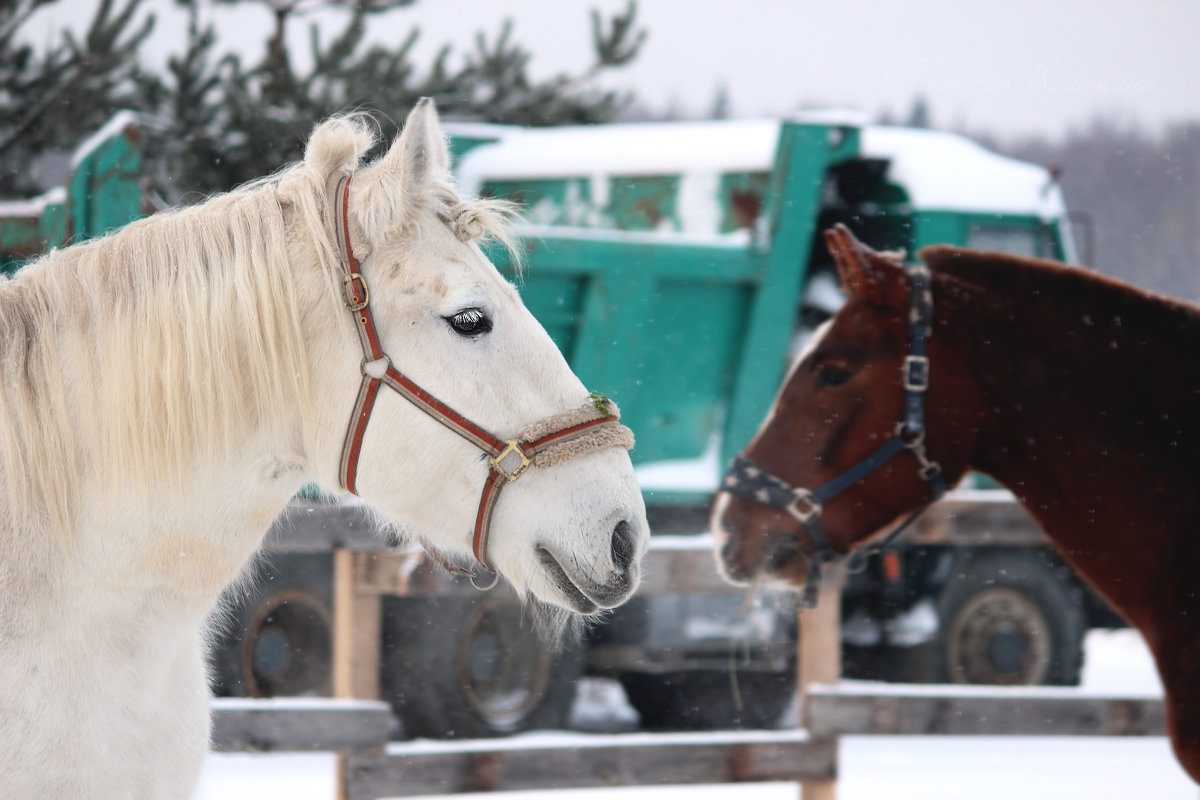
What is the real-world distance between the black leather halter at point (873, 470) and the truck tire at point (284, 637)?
2.91m

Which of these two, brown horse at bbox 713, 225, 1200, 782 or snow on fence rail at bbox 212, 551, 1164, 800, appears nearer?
brown horse at bbox 713, 225, 1200, 782

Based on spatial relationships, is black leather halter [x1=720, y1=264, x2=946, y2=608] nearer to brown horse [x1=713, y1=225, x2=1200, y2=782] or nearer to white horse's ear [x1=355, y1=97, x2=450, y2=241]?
brown horse [x1=713, y1=225, x2=1200, y2=782]

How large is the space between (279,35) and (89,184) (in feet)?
15.8

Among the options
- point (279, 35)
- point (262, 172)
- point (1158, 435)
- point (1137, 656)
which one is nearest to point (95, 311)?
point (1158, 435)

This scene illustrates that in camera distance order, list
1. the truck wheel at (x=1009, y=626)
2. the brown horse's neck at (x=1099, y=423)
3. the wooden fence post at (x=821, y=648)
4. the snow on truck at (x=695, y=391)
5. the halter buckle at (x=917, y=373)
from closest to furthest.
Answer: the brown horse's neck at (x=1099, y=423) < the halter buckle at (x=917, y=373) < the wooden fence post at (x=821, y=648) < the snow on truck at (x=695, y=391) < the truck wheel at (x=1009, y=626)

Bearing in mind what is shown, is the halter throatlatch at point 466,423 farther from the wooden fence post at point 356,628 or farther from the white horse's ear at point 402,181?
the wooden fence post at point 356,628

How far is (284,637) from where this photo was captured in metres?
4.96

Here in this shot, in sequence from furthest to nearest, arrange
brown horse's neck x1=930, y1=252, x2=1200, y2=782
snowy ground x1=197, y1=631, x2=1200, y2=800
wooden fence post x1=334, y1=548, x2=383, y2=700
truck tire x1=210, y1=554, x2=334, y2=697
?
truck tire x1=210, y1=554, x2=334, y2=697 < snowy ground x1=197, y1=631, x2=1200, y2=800 < wooden fence post x1=334, y1=548, x2=383, y2=700 < brown horse's neck x1=930, y1=252, x2=1200, y2=782

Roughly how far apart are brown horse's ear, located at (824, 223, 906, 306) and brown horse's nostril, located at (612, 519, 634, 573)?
4.05 ft

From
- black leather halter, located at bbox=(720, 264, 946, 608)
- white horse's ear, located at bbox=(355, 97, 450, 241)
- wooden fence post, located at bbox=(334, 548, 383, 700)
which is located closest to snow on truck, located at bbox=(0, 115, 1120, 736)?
wooden fence post, located at bbox=(334, 548, 383, 700)

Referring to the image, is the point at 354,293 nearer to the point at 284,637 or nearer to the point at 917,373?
the point at 917,373

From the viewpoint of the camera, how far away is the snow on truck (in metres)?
4.68

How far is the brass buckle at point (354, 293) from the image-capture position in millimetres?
1510

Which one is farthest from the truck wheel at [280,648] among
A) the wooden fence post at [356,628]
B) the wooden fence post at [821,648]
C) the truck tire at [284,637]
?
the wooden fence post at [821,648]
